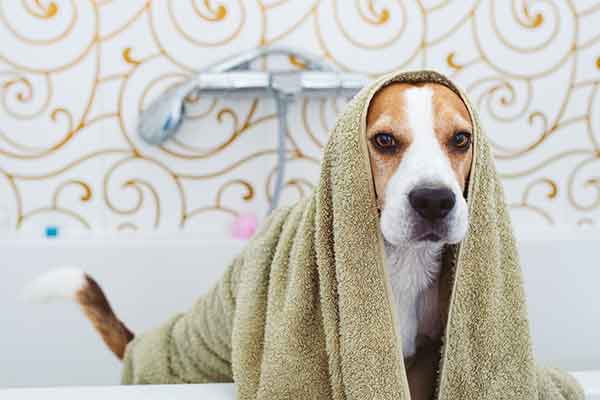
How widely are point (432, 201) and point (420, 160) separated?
0.14 feet

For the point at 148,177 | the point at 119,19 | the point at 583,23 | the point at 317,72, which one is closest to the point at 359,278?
the point at 317,72

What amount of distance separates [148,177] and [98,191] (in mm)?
117

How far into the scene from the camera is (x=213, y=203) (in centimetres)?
133

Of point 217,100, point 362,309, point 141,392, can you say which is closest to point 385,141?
point 362,309

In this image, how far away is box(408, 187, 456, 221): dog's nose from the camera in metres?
0.56

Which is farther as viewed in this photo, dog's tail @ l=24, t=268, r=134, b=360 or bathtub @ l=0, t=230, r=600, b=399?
bathtub @ l=0, t=230, r=600, b=399

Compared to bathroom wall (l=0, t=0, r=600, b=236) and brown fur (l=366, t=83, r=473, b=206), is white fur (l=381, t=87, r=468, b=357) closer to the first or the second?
brown fur (l=366, t=83, r=473, b=206)

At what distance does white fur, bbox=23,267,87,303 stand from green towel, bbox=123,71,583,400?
355 mm

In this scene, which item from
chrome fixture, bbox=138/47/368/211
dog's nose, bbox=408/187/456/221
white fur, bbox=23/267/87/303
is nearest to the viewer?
dog's nose, bbox=408/187/456/221

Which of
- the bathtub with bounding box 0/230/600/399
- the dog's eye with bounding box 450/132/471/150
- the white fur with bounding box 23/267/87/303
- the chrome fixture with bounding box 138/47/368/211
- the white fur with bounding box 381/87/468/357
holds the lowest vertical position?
the bathtub with bounding box 0/230/600/399

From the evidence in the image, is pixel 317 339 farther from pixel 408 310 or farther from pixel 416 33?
pixel 416 33

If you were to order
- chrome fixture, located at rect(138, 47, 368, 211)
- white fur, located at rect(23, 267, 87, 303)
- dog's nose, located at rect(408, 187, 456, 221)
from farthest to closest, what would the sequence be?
chrome fixture, located at rect(138, 47, 368, 211), white fur, located at rect(23, 267, 87, 303), dog's nose, located at rect(408, 187, 456, 221)

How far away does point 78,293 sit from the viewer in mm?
906

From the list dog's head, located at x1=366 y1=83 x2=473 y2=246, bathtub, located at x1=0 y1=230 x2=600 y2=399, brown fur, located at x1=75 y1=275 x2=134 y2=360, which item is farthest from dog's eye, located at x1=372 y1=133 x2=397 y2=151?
bathtub, located at x1=0 y1=230 x2=600 y2=399
